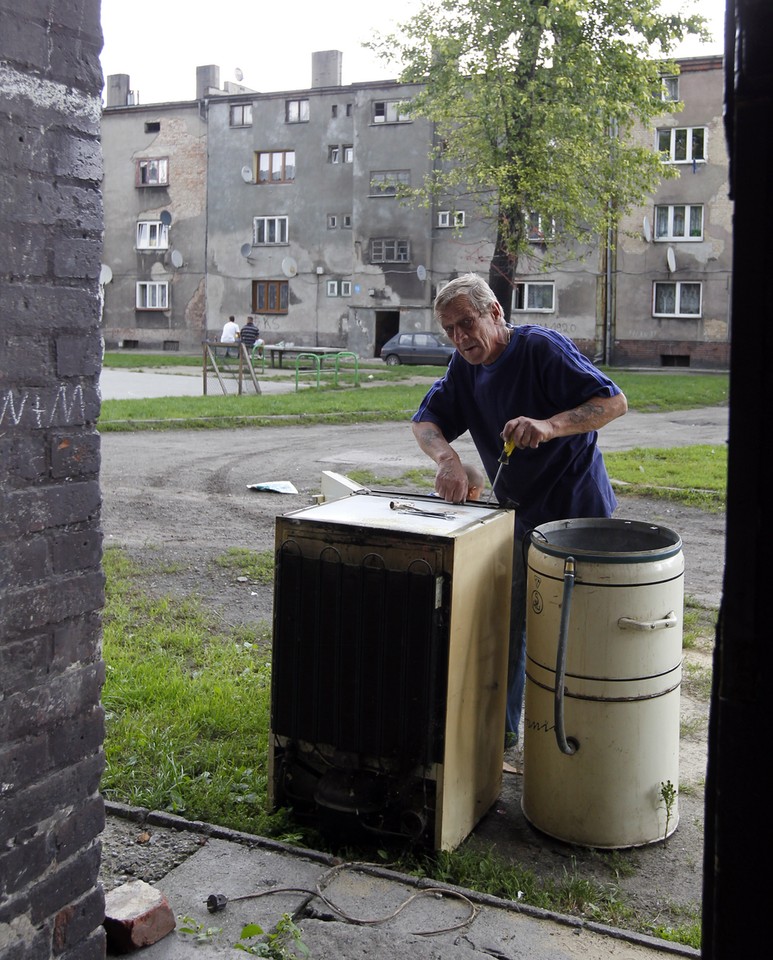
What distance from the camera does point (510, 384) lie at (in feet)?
14.0

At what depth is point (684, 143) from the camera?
3478cm

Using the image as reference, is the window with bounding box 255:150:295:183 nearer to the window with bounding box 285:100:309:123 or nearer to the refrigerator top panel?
the window with bounding box 285:100:309:123

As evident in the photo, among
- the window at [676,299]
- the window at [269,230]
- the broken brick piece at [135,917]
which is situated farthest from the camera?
the window at [269,230]

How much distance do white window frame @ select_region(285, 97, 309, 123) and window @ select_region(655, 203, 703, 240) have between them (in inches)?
575

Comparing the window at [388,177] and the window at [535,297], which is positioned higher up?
the window at [388,177]

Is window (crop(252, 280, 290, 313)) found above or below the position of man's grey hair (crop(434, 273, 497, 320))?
above

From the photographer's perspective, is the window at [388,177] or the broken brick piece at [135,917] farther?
the window at [388,177]

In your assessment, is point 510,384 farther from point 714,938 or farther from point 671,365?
point 671,365

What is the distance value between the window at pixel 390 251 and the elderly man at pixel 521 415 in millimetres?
35153

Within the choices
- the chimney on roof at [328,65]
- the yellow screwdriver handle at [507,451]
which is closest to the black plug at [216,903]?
the yellow screwdriver handle at [507,451]

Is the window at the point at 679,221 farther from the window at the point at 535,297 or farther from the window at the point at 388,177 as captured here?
the window at the point at 388,177

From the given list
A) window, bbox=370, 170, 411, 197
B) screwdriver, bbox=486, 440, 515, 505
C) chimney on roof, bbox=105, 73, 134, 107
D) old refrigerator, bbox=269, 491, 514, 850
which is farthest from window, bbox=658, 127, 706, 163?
old refrigerator, bbox=269, 491, 514, 850

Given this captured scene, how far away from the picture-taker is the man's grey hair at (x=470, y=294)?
4074 millimetres

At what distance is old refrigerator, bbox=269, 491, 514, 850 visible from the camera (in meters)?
3.38
